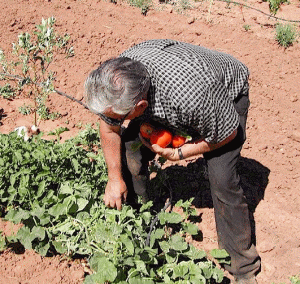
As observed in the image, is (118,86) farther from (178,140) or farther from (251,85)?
(251,85)

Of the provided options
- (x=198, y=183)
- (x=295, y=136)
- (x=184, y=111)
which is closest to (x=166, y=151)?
(x=184, y=111)

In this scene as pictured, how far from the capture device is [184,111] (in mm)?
2328

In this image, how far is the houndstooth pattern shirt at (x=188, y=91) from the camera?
90.6 inches

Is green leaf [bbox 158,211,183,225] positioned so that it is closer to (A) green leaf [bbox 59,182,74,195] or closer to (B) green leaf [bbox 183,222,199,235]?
(B) green leaf [bbox 183,222,199,235]

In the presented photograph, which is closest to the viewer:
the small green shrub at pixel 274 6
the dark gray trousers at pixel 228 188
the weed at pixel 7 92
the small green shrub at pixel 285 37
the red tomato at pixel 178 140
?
the red tomato at pixel 178 140

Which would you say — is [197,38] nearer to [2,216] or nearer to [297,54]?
[297,54]

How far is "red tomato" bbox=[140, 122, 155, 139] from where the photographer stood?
2.59 metres

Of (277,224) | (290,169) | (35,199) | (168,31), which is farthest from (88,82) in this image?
(168,31)

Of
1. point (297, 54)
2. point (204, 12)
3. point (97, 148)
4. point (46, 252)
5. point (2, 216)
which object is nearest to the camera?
point (46, 252)

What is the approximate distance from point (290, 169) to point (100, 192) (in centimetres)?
183

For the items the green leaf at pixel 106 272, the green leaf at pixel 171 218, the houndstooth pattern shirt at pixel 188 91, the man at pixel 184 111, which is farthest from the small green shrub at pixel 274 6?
the green leaf at pixel 106 272

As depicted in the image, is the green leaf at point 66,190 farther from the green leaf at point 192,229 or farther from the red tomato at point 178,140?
the green leaf at point 192,229

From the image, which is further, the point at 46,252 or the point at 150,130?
the point at 46,252

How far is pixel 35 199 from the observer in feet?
9.35
